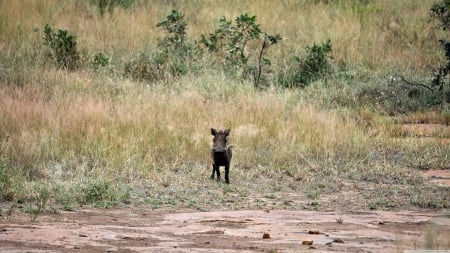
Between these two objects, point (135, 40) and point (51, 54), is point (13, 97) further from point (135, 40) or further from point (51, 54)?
point (135, 40)

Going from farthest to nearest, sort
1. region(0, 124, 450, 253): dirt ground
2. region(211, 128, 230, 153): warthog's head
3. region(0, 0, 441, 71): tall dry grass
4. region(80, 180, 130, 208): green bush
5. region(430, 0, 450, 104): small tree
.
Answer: region(0, 0, 441, 71): tall dry grass
region(430, 0, 450, 104): small tree
region(211, 128, 230, 153): warthog's head
region(80, 180, 130, 208): green bush
region(0, 124, 450, 253): dirt ground

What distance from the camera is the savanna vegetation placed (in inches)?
433

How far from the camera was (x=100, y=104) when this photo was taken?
46.7 ft

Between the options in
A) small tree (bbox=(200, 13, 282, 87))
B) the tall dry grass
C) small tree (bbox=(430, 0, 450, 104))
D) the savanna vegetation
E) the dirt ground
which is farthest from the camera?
the tall dry grass

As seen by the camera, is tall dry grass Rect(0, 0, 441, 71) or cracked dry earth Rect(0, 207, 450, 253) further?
tall dry grass Rect(0, 0, 441, 71)

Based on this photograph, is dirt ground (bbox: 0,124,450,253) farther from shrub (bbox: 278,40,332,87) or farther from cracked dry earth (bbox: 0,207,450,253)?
shrub (bbox: 278,40,332,87)

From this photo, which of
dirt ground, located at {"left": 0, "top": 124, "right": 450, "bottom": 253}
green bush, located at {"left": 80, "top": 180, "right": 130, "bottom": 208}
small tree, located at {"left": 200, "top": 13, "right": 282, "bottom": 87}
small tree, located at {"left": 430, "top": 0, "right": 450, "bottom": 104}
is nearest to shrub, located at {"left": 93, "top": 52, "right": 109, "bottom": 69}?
small tree, located at {"left": 200, "top": 13, "right": 282, "bottom": 87}

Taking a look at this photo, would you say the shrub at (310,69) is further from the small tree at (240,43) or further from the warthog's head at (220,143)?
the warthog's head at (220,143)

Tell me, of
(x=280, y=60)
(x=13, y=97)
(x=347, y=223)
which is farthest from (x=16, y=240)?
(x=280, y=60)

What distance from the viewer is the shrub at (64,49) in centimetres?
1822

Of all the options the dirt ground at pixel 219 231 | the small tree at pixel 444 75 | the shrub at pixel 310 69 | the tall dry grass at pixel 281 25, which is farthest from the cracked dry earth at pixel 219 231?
the tall dry grass at pixel 281 25

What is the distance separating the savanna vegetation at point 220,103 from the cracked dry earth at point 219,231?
2.14 feet

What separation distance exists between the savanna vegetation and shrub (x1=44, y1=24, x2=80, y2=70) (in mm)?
32

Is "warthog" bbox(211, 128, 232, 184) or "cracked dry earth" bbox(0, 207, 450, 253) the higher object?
"warthog" bbox(211, 128, 232, 184)
